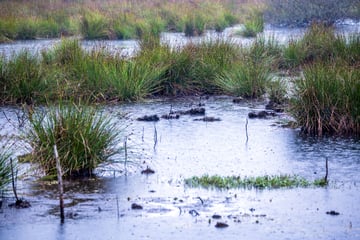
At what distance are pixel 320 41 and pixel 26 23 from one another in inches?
515

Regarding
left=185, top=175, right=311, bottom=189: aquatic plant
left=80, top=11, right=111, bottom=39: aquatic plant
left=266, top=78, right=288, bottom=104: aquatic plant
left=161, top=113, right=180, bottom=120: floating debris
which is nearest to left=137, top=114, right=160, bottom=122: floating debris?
left=161, top=113, right=180, bottom=120: floating debris

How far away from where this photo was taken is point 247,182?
941 cm

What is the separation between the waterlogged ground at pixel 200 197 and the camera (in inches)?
305

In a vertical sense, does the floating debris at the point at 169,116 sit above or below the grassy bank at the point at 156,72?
below

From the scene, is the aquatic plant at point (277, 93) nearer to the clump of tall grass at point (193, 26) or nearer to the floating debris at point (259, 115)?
the floating debris at point (259, 115)

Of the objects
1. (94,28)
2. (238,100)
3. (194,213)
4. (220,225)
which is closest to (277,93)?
(238,100)

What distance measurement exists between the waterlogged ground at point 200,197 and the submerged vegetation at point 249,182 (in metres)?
0.16

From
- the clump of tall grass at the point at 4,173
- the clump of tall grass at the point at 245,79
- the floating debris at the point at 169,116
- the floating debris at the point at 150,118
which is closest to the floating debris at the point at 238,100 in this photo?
the clump of tall grass at the point at 245,79

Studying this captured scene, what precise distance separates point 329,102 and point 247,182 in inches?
132

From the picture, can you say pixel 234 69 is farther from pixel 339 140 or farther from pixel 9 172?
pixel 9 172

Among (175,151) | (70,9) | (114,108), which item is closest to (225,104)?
(114,108)

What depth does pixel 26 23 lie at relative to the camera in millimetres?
29312

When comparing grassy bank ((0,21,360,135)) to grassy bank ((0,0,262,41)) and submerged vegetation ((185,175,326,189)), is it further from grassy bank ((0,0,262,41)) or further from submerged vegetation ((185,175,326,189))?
grassy bank ((0,0,262,41))

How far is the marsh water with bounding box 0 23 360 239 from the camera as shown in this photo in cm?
775
